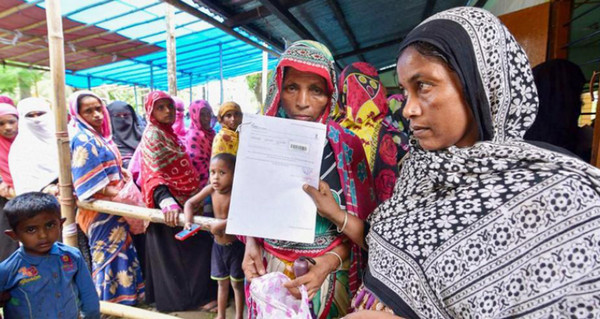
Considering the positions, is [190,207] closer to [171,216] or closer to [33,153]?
[171,216]

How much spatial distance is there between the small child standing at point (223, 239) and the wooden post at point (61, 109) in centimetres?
103

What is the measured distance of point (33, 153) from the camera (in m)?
3.07

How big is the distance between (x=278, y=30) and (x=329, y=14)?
2.76 ft

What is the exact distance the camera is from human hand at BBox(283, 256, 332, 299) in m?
1.16

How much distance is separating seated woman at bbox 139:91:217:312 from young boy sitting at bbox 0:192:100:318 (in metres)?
0.81

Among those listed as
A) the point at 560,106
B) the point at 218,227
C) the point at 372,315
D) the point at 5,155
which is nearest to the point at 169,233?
the point at 218,227

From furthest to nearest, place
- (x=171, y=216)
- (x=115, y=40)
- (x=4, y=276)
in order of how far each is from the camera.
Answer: (x=115, y=40) < (x=171, y=216) < (x=4, y=276)

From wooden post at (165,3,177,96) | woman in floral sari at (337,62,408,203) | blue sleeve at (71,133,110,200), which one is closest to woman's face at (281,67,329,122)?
woman in floral sari at (337,62,408,203)

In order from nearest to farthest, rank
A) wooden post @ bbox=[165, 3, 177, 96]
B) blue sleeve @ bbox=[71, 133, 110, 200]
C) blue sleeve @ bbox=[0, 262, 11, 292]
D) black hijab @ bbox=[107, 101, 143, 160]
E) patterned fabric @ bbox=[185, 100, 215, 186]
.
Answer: blue sleeve @ bbox=[0, 262, 11, 292] < blue sleeve @ bbox=[71, 133, 110, 200] < patterned fabric @ bbox=[185, 100, 215, 186] < black hijab @ bbox=[107, 101, 143, 160] < wooden post @ bbox=[165, 3, 177, 96]

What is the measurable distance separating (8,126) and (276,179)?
3.86 m

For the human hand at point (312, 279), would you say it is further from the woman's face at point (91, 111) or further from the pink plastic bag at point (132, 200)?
the woman's face at point (91, 111)

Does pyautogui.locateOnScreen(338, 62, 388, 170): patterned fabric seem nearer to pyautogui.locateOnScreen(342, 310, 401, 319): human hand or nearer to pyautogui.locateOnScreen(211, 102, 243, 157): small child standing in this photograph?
pyautogui.locateOnScreen(211, 102, 243, 157): small child standing

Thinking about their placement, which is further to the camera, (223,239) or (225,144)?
(225,144)

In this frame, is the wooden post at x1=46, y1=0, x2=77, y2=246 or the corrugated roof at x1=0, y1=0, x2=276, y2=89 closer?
the wooden post at x1=46, y1=0, x2=77, y2=246
